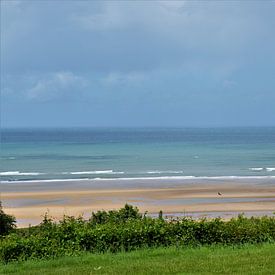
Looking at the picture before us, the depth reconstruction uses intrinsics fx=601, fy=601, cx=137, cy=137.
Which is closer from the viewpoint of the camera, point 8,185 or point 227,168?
point 8,185

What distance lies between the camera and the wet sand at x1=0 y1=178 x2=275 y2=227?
91.7 ft

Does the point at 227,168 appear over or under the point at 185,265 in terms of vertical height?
over

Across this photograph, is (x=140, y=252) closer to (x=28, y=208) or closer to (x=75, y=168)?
(x=28, y=208)

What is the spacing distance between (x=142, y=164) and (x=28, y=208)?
30.7m

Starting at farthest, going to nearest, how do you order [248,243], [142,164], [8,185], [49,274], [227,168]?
[142,164]
[227,168]
[8,185]
[248,243]
[49,274]

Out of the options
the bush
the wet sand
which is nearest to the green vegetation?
the bush

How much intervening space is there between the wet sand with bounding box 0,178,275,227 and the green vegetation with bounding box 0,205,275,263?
45.5 feet

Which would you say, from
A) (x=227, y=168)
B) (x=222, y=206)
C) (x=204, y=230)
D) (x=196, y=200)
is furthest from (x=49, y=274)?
(x=227, y=168)

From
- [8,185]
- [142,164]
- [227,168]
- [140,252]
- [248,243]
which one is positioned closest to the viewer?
[140,252]

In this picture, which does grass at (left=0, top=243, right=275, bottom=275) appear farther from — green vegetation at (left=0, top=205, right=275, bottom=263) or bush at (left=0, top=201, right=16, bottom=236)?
bush at (left=0, top=201, right=16, bottom=236)

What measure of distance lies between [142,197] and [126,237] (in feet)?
75.0

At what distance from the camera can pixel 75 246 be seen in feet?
35.1

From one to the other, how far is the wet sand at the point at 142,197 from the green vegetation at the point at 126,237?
45.5 feet

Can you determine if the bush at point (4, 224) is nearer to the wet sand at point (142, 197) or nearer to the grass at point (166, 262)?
the grass at point (166, 262)
